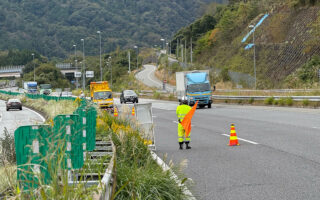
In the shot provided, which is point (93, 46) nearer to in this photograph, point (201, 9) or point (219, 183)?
point (201, 9)

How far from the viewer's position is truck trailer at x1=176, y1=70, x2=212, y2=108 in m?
36.5

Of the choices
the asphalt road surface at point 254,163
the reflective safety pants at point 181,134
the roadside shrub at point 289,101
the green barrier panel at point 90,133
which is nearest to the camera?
the asphalt road surface at point 254,163

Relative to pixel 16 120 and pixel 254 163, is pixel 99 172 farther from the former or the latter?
pixel 16 120

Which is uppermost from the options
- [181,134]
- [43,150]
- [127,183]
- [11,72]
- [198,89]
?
[11,72]

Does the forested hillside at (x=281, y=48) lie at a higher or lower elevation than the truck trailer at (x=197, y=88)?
higher

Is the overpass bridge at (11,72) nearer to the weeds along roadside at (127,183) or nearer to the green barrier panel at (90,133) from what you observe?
the weeds along roadside at (127,183)

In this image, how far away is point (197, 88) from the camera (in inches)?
1457

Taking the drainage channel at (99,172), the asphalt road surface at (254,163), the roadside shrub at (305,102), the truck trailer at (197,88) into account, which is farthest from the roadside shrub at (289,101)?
the drainage channel at (99,172)

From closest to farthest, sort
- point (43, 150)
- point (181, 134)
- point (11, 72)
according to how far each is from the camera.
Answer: point (43, 150) → point (181, 134) → point (11, 72)

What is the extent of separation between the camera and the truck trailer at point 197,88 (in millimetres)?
36500

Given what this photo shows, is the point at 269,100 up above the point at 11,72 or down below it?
below

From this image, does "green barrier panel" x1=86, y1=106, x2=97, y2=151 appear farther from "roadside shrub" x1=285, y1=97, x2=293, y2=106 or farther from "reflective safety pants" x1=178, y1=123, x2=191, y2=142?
"roadside shrub" x1=285, y1=97, x2=293, y2=106

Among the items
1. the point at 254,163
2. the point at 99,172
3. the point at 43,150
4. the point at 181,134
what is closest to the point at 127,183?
the point at 99,172

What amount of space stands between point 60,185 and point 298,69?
4835cm
